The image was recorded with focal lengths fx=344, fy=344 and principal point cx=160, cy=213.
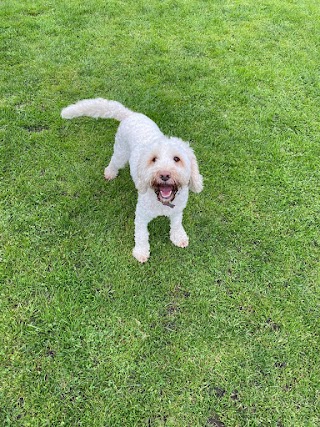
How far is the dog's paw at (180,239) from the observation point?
3.73 m

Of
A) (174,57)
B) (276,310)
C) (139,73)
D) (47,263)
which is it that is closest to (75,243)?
(47,263)

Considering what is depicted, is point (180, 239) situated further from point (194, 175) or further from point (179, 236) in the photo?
point (194, 175)

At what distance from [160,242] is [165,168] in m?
1.24

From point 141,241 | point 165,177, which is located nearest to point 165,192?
point 165,177

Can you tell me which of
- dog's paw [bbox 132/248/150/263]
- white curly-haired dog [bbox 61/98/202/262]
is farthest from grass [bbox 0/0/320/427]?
white curly-haired dog [bbox 61/98/202/262]

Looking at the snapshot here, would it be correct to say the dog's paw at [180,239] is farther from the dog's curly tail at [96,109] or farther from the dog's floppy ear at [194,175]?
the dog's curly tail at [96,109]

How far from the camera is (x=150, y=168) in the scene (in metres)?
2.82

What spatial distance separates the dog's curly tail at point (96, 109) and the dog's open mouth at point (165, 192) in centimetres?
128

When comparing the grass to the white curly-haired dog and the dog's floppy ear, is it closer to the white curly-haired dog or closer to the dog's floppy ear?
the white curly-haired dog

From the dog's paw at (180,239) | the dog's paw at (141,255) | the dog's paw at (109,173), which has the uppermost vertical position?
the dog's paw at (109,173)

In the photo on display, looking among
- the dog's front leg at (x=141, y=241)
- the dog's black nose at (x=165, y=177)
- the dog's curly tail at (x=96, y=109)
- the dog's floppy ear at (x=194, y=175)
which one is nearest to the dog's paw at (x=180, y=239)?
the dog's front leg at (x=141, y=241)

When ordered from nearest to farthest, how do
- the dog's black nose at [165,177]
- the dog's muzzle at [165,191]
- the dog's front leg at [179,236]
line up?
the dog's black nose at [165,177]
the dog's muzzle at [165,191]
the dog's front leg at [179,236]

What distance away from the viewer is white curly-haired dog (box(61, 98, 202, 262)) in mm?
2811

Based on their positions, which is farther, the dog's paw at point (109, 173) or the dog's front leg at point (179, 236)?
the dog's paw at point (109, 173)
